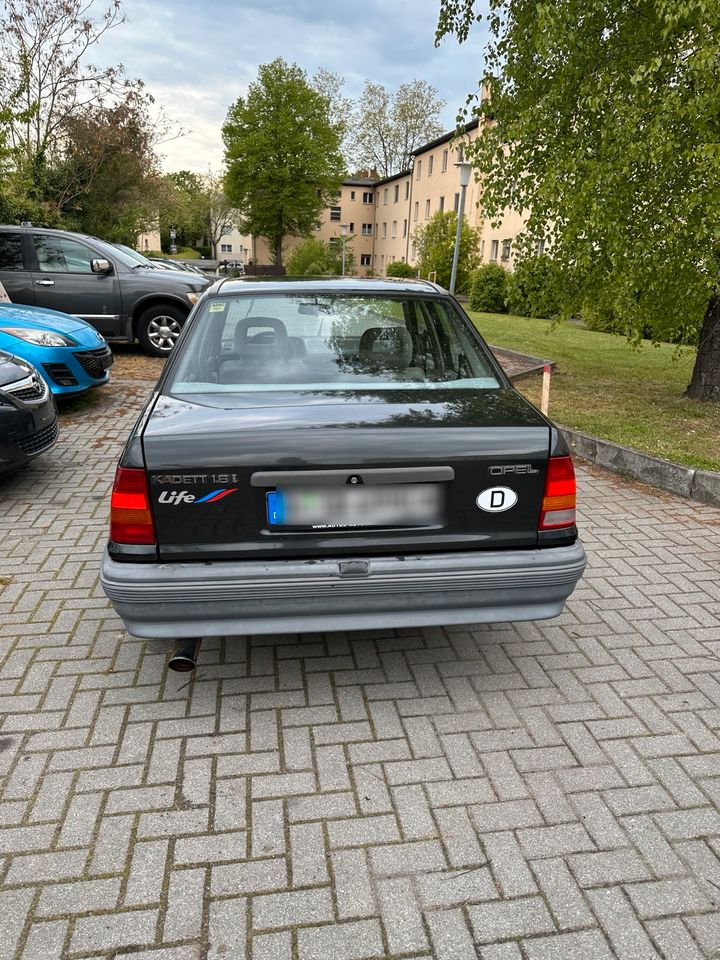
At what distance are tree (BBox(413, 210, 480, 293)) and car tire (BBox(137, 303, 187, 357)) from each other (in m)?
24.6

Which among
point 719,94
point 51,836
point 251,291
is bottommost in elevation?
point 51,836

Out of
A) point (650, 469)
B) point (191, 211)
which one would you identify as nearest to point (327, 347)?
point (650, 469)

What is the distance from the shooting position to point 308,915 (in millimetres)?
2043

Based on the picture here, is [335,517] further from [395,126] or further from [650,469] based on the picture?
[395,126]

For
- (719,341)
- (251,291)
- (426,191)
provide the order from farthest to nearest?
(426,191) → (719,341) → (251,291)

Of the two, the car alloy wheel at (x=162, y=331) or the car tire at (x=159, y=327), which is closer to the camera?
the car tire at (x=159, y=327)

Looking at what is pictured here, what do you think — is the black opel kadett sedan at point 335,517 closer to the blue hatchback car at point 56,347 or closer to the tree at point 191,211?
the blue hatchback car at point 56,347

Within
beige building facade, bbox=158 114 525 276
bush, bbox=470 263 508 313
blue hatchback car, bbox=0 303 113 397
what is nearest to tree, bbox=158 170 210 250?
beige building facade, bbox=158 114 525 276

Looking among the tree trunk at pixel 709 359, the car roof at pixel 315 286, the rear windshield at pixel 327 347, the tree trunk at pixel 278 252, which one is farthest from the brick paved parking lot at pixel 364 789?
the tree trunk at pixel 278 252

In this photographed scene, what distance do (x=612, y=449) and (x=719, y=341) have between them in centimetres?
287

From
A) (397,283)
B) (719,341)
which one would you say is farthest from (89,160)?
(397,283)

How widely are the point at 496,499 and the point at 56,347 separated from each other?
241 inches

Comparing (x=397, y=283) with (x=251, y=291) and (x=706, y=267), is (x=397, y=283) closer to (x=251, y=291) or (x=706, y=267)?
(x=251, y=291)

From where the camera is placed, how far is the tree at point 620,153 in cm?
610
